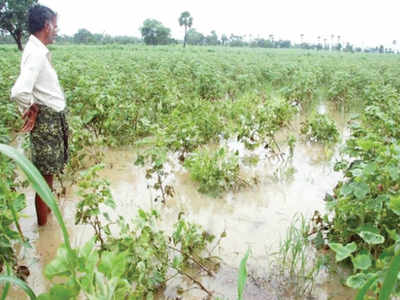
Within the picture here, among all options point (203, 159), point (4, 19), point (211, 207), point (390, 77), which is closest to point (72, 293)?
point (211, 207)

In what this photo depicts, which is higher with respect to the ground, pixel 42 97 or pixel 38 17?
pixel 38 17

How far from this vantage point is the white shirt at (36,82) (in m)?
2.73

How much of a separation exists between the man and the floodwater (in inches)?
23.1

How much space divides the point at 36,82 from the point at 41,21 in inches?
19.7

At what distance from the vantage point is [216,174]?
4203 mm

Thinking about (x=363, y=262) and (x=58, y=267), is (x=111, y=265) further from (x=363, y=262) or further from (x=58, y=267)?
(x=363, y=262)

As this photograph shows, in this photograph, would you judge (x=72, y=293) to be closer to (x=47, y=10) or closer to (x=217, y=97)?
(x=47, y=10)

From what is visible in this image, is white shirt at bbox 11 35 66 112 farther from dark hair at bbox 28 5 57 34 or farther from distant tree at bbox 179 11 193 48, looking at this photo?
distant tree at bbox 179 11 193 48

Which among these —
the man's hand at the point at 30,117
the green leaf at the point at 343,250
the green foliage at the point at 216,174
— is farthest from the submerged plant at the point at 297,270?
the man's hand at the point at 30,117

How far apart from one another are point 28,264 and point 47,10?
2.07 m

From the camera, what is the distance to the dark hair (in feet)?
9.42

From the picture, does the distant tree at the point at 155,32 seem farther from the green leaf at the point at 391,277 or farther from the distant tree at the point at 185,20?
the green leaf at the point at 391,277

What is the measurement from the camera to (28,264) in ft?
9.22

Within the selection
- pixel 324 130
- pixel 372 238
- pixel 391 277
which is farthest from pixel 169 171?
pixel 391 277
